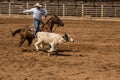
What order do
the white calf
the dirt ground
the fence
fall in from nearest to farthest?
the dirt ground < the white calf < the fence

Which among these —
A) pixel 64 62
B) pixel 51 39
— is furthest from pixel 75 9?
pixel 64 62

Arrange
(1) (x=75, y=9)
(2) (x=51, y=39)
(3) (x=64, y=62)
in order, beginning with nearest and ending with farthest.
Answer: (3) (x=64, y=62), (2) (x=51, y=39), (1) (x=75, y=9)

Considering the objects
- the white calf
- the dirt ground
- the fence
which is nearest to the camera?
the dirt ground

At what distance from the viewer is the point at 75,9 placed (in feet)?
139

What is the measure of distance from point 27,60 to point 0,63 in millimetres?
987

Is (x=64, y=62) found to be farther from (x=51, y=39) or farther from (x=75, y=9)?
(x=75, y=9)

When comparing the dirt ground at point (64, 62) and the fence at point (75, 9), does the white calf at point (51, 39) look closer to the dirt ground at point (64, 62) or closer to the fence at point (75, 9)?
the dirt ground at point (64, 62)

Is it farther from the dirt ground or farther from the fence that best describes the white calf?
the fence

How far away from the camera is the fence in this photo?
41.0 meters

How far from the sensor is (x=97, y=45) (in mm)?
17109

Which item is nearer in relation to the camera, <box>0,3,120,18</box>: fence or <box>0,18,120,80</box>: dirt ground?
<box>0,18,120,80</box>: dirt ground

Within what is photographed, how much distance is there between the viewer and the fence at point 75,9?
41.0 metres

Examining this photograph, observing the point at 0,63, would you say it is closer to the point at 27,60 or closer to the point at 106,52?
the point at 27,60

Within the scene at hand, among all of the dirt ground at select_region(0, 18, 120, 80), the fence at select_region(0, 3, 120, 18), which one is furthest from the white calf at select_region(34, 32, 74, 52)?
the fence at select_region(0, 3, 120, 18)
